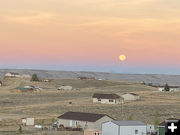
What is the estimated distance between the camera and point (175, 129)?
321 cm

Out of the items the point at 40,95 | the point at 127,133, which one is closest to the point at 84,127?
the point at 127,133

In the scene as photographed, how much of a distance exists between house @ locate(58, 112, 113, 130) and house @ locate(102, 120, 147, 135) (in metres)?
9.78

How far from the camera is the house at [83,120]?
54.2m

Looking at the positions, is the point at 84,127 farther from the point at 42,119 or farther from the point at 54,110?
the point at 54,110

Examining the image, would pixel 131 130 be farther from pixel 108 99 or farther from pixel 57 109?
pixel 108 99

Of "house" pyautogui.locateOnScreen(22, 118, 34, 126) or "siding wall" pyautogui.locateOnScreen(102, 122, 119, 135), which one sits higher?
"house" pyautogui.locateOnScreen(22, 118, 34, 126)

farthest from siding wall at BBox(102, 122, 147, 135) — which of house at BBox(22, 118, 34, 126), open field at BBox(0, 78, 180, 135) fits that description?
house at BBox(22, 118, 34, 126)

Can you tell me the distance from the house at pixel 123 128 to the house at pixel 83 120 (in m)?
9.78

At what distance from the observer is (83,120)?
55344 millimetres

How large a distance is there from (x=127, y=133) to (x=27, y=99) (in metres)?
64.5

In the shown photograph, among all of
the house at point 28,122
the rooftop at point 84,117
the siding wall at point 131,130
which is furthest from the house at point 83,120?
the siding wall at point 131,130

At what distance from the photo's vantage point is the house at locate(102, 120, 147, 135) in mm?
43050

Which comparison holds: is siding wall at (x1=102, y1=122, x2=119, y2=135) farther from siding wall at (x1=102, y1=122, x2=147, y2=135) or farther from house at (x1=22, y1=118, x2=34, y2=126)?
house at (x1=22, y1=118, x2=34, y2=126)

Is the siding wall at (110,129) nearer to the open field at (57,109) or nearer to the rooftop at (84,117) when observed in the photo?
the open field at (57,109)
